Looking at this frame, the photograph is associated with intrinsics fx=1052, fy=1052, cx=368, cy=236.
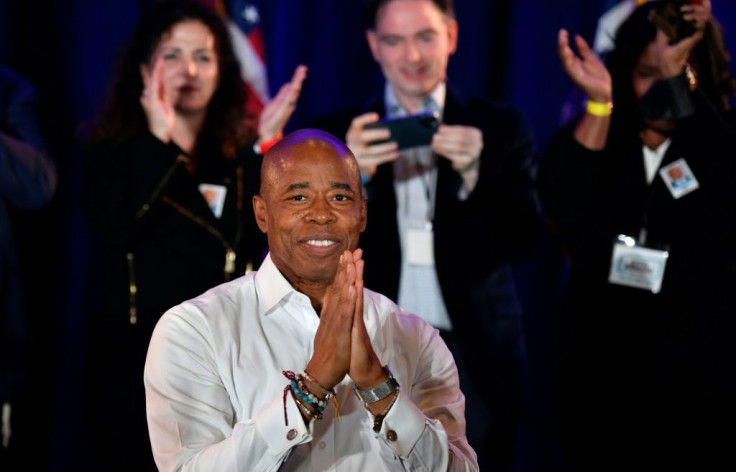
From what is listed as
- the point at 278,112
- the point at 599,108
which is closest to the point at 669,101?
the point at 599,108

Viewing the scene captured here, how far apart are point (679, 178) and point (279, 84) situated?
1.82 m

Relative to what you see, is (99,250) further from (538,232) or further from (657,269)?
(657,269)

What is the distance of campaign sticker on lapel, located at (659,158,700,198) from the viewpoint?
11.7 feet

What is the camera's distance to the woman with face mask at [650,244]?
348 centimetres

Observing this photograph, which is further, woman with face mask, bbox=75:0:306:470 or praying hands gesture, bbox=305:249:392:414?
woman with face mask, bbox=75:0:306:470

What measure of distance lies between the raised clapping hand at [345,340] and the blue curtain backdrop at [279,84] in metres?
2.50

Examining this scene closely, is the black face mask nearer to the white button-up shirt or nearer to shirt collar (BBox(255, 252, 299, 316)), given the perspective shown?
the white button-up shirt

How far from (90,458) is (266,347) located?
243 cm

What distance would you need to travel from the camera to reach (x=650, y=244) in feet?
11.7

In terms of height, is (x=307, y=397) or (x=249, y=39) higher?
(x=249, y=39)

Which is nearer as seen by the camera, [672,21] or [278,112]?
[672,21]

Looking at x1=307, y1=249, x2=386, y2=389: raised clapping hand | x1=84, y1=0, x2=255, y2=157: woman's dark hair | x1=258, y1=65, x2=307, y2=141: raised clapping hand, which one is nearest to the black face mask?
x1=258, y1=65, x2=307, y2=141: raised clapping hand

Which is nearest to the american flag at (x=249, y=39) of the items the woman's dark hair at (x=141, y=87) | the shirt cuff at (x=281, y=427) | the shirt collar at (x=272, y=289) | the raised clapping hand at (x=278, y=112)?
the woman's dark hair at (x=141, y=87)

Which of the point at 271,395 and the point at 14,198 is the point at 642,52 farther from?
the point at 14,198
